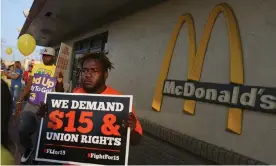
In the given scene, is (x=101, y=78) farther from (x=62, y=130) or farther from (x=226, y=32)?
(x=226, y=32)

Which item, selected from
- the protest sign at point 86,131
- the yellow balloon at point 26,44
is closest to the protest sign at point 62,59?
the protest sign at point 86,131

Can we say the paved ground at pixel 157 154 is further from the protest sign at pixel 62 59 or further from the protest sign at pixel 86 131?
the protest sign at pixel 86 131

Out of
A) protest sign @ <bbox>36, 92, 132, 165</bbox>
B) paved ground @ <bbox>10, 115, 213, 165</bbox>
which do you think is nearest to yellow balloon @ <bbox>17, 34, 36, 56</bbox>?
paved ground @ <bbox>10, 115, 213, 165</bbox>

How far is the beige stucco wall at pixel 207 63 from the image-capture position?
3.53 m

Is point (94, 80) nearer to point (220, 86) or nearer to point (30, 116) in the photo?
point (220, 86)

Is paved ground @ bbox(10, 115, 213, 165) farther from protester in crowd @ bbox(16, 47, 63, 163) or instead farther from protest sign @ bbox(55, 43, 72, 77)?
protest sign @ bbox(55, 43, 72, 77)

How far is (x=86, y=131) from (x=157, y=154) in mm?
3052

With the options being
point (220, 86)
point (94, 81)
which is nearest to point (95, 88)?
point (94, 81)

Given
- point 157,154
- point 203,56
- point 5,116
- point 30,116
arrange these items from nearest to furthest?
1. point 5,116
2. point 30,116
3. point 203,56
4. point 157,154

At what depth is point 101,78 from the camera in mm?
2750

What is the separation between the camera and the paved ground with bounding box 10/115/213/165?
461 centimetres

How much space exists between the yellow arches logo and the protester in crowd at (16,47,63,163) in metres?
1.96

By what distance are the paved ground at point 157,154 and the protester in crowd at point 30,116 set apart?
0.43ft

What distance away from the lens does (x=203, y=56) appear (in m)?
4.67
